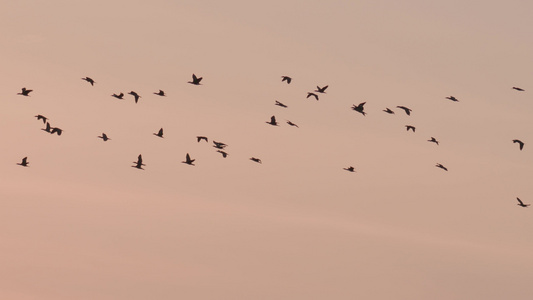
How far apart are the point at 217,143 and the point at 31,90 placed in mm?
23440

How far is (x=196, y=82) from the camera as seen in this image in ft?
506

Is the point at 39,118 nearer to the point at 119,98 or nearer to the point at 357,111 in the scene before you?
the point at 119,98

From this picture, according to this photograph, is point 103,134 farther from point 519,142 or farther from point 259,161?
point 519,142

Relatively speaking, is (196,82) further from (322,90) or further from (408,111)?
(408,111)

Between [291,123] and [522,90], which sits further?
[291,123]

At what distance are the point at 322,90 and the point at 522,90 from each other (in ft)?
71.9

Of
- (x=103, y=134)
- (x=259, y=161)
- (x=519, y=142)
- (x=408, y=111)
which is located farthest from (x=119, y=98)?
(x=519, y=142)

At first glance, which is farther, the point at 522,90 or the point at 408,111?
the point at 408,111

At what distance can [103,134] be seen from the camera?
550 feet

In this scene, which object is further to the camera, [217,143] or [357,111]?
[217,143]

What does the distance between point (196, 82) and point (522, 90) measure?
33942 mm

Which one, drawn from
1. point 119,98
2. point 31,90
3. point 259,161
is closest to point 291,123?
point 259,161

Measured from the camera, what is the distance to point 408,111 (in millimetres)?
167375

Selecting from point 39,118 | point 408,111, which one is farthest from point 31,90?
point 408,111
